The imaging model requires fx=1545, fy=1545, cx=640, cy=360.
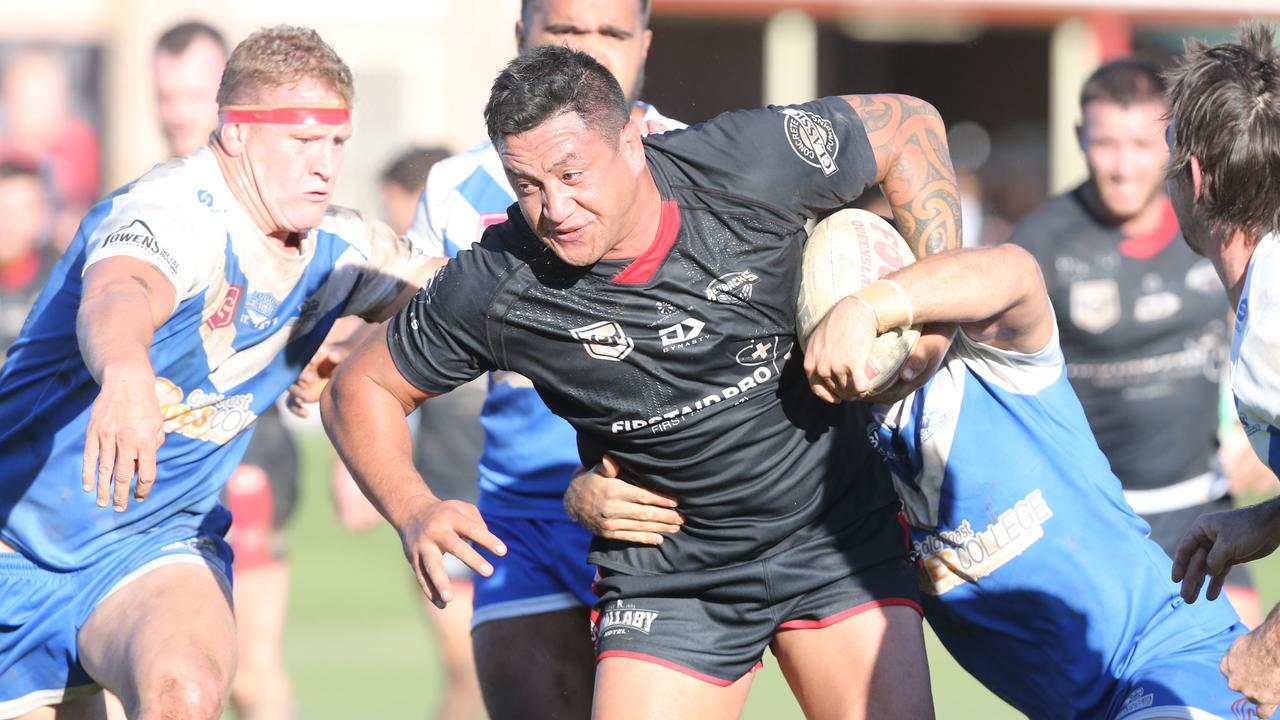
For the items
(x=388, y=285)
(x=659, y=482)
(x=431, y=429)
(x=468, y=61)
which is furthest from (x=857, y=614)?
(x=468, y=61)

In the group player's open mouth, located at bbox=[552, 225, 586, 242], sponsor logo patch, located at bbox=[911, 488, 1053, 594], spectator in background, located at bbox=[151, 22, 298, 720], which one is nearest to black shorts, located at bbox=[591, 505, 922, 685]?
sponsor logo patch, located at bbox=[911, 488, 1053, 594]

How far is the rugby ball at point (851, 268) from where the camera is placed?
3715 millimetres

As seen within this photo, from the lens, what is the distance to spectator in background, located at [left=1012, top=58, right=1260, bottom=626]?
6.52m

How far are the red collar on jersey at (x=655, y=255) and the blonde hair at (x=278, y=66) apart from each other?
127cm

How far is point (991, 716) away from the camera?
23.3 feet

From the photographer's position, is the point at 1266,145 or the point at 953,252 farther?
the point at 953,252

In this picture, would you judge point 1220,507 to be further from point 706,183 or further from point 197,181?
point 197,181

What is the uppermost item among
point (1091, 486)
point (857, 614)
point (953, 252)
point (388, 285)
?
point (953, 252)

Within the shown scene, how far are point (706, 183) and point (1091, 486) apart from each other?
1297 mm

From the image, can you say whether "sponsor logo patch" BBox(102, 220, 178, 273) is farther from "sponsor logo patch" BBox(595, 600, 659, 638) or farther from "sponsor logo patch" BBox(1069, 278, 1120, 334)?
"sponsor logo patch" BBox(1069, 278, 1120, 334)

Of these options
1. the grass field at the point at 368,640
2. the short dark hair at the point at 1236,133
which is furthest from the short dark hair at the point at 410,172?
the short dark hair at the point at 1236,133

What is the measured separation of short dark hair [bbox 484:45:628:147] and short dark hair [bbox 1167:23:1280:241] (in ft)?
4.44

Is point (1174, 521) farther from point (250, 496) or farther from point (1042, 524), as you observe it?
point (250, 496)

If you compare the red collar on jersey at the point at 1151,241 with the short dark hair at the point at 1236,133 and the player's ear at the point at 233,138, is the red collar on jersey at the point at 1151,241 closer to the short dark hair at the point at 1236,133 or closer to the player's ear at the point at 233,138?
the short dark hair at the point at 1236,133
